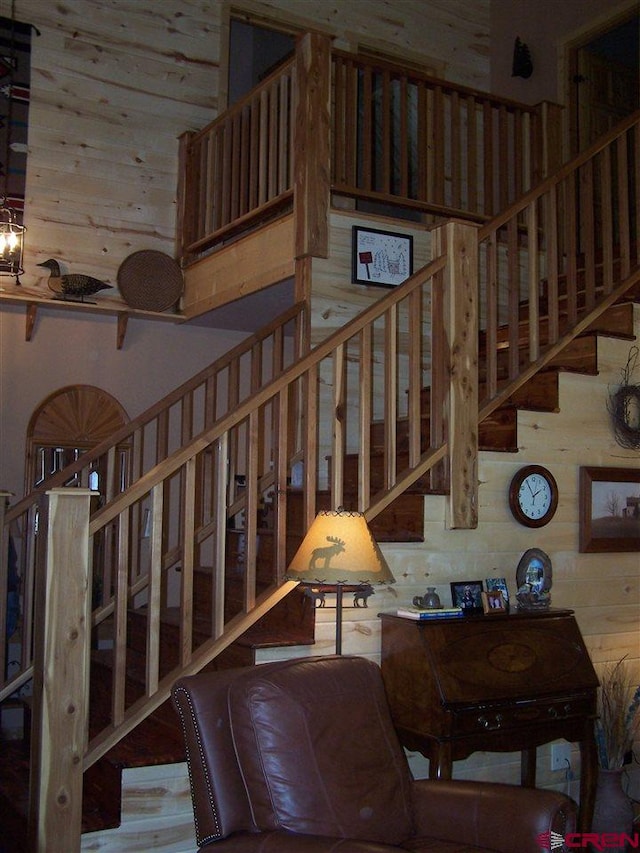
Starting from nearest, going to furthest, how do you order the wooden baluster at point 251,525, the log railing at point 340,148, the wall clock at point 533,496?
the wooden baluster at point 251,525, the wall clock at point 533,496, the log railing at point 340,148

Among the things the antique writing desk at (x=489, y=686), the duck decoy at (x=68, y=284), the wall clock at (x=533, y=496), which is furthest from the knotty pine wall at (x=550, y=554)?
the duck decoy at (x=68, y=284)

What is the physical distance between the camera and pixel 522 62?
698 cm

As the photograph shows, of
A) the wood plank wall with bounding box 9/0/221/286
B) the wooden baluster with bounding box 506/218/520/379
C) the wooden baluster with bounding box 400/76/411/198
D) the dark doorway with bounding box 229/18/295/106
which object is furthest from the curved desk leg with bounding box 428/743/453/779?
the dark doorway with bounding box 229/18/295/106

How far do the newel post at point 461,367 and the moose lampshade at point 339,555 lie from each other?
0.81m

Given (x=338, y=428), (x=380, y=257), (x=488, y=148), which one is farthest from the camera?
(x=488, y=148)

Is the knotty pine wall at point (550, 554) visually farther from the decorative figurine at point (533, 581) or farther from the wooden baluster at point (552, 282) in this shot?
the wooden baluster at point (552, 282)

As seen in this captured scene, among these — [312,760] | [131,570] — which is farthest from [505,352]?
[312,760]

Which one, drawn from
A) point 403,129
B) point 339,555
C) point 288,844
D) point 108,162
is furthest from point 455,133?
point 288,844

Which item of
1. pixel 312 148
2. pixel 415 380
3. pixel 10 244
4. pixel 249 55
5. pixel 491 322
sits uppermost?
pixel 249 55

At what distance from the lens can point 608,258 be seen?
14.8ft

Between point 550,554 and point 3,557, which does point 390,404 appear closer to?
point 550,554

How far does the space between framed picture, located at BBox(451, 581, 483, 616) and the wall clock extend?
0.44 m

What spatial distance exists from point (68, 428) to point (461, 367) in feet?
9.80

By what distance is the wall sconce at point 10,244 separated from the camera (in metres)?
5.08
